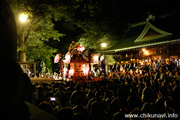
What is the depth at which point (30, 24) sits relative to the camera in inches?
781

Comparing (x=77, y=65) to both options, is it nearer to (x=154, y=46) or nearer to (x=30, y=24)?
(x=30, y=24)

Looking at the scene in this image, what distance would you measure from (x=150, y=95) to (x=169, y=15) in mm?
22503

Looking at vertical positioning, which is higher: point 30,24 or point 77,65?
point 30,24

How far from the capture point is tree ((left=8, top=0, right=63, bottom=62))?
1631 centimetres

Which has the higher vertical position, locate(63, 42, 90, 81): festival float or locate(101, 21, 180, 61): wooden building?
locate(101, 21, 180, 61): wooden building

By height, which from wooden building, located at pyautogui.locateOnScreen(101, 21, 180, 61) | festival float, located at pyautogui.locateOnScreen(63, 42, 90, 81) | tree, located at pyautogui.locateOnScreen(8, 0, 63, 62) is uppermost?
tree, located at pyautogui.locateOnScreen(8, 0, 63, 62)

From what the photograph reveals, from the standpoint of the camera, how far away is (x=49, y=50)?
72.4ft

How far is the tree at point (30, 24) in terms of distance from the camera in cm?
1631

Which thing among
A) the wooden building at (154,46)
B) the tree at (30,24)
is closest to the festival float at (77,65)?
the wooden building at (154,46)

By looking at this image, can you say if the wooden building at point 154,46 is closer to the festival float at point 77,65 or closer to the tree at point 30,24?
the festival float at point 77,65

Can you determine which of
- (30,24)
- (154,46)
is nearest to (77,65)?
(30,24)

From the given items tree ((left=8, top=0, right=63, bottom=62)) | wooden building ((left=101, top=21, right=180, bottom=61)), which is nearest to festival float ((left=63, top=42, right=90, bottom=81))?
wooden building ((left=101, top=21, right=180, bottom=61))

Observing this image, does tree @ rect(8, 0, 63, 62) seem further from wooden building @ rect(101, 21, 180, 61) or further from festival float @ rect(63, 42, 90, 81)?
wooden building @ rect(101, 21, 180, 61)

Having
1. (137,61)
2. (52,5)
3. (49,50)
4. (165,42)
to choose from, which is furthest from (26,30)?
(165,42)
